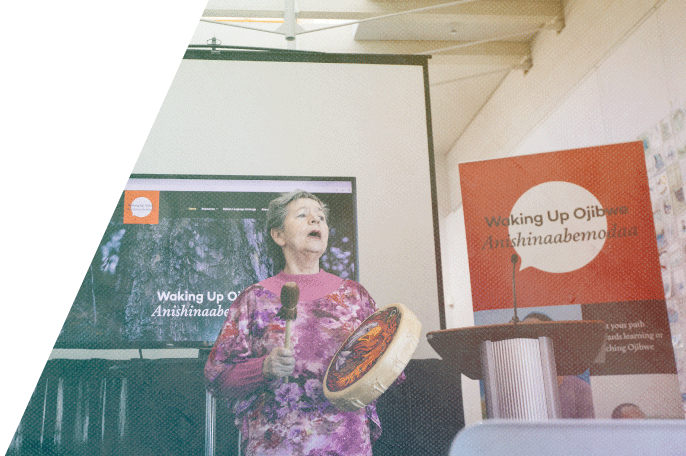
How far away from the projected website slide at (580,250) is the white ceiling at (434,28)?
134 cm

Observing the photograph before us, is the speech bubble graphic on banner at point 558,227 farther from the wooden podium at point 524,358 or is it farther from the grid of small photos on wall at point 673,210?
the grid of small photos on wall at point 673,210

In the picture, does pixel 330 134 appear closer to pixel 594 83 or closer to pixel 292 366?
pixel 292 366

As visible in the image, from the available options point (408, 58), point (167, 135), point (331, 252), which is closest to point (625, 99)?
point (408, 58)

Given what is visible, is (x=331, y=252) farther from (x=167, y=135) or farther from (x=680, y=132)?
(x=680, y=132)

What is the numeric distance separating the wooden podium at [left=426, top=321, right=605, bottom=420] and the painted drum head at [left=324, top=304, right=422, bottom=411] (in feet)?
0.45

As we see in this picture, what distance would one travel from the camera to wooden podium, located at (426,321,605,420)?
1.30 meters

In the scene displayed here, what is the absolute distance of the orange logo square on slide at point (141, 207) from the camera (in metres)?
2.03

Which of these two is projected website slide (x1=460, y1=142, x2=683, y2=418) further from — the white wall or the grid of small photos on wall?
the white wall

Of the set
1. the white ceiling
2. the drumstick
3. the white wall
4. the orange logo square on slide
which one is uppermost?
the white ceiling

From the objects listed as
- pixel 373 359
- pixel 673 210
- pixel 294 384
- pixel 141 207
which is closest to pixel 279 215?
pixel 141 207

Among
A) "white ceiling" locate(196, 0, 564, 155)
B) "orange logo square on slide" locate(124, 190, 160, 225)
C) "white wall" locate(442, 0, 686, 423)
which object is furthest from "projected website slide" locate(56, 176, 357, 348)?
"white wall" locate(442, 0, 686, 423)

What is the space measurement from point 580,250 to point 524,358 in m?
0.65

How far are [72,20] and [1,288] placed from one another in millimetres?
536

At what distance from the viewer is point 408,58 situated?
2.31 metres
